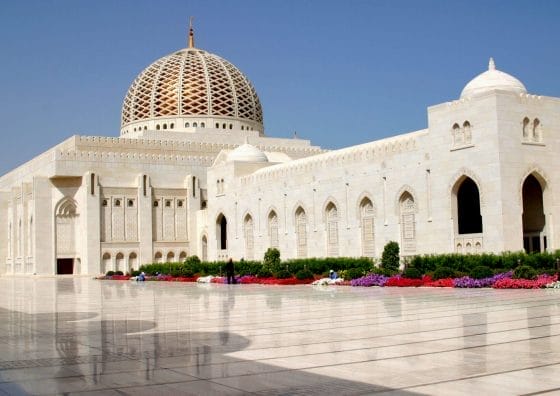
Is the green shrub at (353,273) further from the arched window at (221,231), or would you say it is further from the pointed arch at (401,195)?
the arched window at (221,231)

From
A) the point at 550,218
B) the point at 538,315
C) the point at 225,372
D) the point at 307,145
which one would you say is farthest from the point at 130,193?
the point at 225,372

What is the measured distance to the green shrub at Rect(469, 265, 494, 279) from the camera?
57.9 feet

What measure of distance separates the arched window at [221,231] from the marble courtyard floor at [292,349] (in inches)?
986

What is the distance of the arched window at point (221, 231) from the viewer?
38344 millimetres

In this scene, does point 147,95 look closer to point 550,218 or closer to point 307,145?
point 307,145

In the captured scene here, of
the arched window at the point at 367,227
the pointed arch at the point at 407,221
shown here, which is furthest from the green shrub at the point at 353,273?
the arched window at the point at 367,227

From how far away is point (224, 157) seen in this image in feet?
128

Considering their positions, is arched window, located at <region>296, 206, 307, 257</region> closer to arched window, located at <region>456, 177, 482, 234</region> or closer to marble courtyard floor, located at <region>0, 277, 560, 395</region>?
arched window, located at <region>456, 177, 482, 234</region>

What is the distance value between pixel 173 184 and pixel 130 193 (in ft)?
8.47

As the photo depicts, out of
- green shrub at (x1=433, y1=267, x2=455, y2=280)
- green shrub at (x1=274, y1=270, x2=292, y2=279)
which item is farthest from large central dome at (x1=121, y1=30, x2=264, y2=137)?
green shrub at (x1=433, y1=267, x2=455, y2=280)

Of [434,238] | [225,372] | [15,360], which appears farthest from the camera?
[434,238]

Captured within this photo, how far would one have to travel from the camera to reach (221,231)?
39562mm

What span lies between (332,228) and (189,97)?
19513mm

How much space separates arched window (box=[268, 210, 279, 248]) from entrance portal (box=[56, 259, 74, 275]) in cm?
1231
